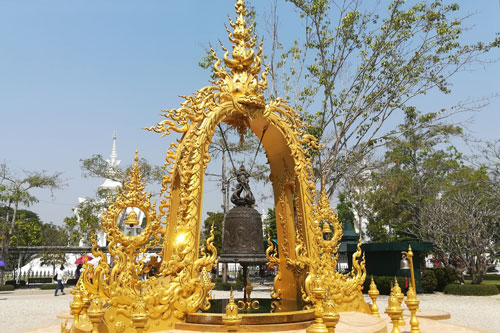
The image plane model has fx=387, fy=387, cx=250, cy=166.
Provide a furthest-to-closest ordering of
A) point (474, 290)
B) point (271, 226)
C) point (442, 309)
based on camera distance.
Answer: point (271, 226) → point (474, 290) → point (442, 309)

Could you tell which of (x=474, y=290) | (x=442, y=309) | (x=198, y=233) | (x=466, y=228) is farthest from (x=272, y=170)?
(x=466, y=228)

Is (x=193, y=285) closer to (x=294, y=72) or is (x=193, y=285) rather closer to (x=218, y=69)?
(x=218, y=69)

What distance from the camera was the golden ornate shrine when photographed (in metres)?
5.36

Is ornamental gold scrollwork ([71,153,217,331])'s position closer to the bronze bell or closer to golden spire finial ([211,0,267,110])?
the bronze bell

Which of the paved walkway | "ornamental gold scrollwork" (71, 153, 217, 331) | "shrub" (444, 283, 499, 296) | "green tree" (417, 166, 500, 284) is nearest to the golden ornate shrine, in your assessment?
"ornamental gold scrollwork" (71, 153, 217, 331)

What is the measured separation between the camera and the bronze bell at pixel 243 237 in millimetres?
6434

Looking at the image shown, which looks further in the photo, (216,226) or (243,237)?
(216,226)

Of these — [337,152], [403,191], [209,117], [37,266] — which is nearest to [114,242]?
[209,117]

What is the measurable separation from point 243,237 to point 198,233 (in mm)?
931

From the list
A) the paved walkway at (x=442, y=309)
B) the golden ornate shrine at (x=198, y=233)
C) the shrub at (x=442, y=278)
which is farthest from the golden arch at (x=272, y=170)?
the shrub at (x=442, y=278)

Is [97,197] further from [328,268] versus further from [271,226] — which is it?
[328,268]

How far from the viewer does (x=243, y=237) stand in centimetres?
659

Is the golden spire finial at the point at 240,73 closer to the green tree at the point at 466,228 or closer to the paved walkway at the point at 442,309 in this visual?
the paved walkway at the point at 442,309

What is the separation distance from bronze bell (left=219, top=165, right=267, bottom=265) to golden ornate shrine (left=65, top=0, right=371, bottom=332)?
42 centimetres
